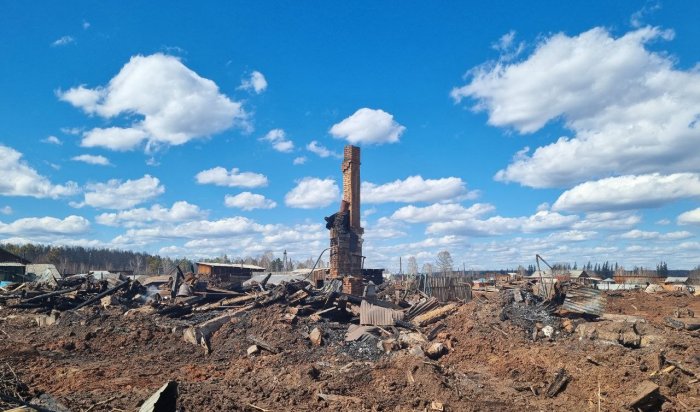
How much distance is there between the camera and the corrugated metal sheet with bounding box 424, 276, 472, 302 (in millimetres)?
22016

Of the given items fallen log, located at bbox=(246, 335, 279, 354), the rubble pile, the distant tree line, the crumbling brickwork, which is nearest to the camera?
the rubble pile

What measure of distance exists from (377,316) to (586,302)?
6714 millimetres

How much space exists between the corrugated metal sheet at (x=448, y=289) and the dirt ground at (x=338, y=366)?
6.92 m

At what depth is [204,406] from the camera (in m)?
7.02

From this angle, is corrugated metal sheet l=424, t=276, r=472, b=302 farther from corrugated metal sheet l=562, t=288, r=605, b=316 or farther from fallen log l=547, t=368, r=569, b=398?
fallen log l=547, t=368, r=569, b=398

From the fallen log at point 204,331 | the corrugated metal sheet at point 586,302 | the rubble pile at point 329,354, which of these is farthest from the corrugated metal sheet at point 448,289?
the fallen log at point 204,331

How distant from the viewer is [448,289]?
22.3m

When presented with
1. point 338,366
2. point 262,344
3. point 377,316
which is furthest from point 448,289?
point 338,366

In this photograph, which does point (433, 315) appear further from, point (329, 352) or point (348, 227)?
point (348, 227)

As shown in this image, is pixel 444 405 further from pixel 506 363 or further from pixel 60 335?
pixel 60 335

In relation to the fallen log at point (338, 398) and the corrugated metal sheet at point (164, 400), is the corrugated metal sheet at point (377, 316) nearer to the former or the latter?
the fallen log at point (338, 398)

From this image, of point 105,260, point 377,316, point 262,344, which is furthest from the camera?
point 105,260

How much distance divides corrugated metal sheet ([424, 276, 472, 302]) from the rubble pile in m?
4.99

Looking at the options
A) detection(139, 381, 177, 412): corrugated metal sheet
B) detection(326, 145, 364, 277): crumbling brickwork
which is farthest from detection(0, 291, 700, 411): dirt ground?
detection(326, 145, 364, 277): crumbling brickwork
